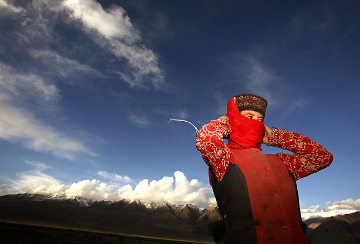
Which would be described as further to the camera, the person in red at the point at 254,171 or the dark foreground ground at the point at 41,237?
the dark foreground ground at the point at 41,237

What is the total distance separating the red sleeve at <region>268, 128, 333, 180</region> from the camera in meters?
2.17

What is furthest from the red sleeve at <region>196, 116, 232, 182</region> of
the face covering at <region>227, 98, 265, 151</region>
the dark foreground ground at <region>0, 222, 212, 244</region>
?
the dark foreground ground at <region>0, 222, 212, 244</region>

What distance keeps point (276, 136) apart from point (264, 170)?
0.72 metres

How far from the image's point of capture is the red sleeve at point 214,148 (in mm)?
1812

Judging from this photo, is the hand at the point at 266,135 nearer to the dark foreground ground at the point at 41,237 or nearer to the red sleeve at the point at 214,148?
the red sleeve at the point at 214,148

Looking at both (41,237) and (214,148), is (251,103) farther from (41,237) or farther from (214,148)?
(41,237)

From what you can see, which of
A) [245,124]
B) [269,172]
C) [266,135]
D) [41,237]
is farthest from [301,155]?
[41,237]

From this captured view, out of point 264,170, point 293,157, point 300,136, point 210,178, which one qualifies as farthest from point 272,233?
point 300,136

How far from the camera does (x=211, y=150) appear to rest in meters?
1.82

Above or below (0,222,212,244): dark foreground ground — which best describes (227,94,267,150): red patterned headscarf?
above

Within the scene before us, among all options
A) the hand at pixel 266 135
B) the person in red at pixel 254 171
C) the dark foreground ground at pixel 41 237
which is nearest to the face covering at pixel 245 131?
the person in red at pixel 254 171

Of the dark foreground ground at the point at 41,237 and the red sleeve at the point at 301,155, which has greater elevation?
the red sleeve at the point at 301,155

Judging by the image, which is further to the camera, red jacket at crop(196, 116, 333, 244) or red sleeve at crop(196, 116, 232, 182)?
red sleeve at crop(196, 116, 232, 182)

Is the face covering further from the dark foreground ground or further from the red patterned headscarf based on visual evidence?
the dark foreground ground
